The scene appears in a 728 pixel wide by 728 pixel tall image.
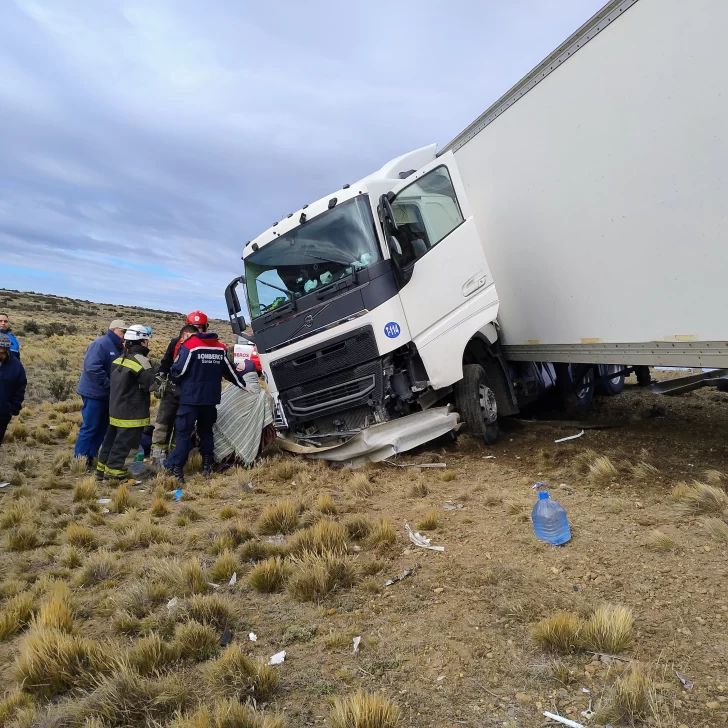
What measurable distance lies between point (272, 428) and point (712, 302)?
208 inches

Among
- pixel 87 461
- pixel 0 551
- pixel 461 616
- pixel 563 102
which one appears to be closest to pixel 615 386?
pixel 563 102

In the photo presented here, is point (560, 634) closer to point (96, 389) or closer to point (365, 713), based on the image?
point (365, 713)

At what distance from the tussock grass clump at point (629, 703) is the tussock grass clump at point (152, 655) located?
6.65 ft

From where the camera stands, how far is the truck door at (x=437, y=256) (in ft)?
21.2

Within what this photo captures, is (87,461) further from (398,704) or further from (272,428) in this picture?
(398,704)

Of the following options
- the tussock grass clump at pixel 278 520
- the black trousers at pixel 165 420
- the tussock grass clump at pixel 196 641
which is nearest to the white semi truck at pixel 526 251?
the black trousers at pixel 165 420

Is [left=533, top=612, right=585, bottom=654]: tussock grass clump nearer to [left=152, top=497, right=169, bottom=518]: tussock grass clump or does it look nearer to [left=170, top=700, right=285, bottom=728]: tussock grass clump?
[left=170, top=700, right=285, bottom=728]: tussock grass clump

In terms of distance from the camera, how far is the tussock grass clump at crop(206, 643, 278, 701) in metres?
2.58

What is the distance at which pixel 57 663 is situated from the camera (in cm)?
281

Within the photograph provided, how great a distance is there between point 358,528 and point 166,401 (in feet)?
13.3

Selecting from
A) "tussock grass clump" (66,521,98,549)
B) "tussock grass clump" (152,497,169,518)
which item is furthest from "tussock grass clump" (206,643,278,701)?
"tussock grass clump" (152,497,169,518)

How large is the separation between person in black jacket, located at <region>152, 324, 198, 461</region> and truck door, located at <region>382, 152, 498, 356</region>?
2.90 metres

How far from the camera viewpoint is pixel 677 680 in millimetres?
2422

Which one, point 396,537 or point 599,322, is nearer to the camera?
point 396,537
